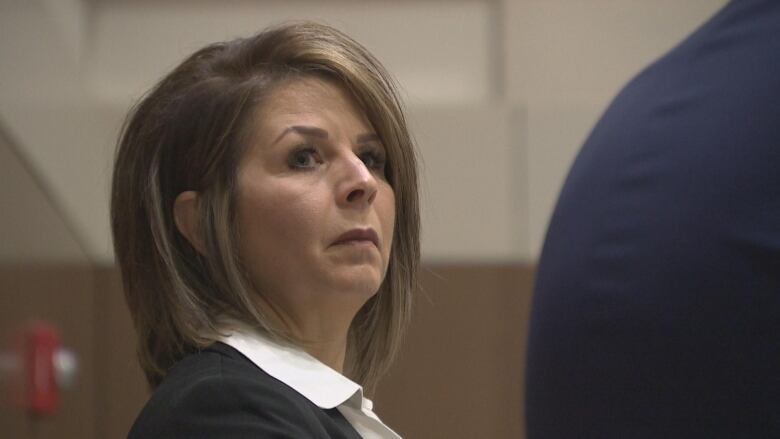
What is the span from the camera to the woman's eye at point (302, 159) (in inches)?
39.3

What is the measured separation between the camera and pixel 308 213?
38.3 inches

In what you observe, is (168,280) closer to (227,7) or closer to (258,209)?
(258,209)

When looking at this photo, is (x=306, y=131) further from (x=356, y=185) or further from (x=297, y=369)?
(x=297, y=369)

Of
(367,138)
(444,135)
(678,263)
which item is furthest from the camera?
(444,135)

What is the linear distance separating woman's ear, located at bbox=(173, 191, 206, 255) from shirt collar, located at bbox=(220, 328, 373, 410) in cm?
9

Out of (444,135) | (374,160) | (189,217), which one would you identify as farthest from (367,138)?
(444,135)

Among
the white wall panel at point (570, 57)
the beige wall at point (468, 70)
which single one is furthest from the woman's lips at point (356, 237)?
the white wall panel at point (570, 57)

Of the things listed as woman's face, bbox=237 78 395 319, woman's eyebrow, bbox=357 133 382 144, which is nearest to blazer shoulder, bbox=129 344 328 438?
woman's face, bbox=237 78 395 319

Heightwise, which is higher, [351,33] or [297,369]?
[351,33]

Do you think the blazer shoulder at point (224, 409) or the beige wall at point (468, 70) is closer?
the blazer shoulder at point (224, 409)

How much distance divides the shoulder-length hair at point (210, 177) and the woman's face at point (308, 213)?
15mm

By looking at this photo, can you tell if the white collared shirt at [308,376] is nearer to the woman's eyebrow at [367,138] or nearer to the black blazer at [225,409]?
the black blazer at [225,409]

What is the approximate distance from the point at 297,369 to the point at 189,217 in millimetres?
A: 161

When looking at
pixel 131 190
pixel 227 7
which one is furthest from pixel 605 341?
pixel 227 7
